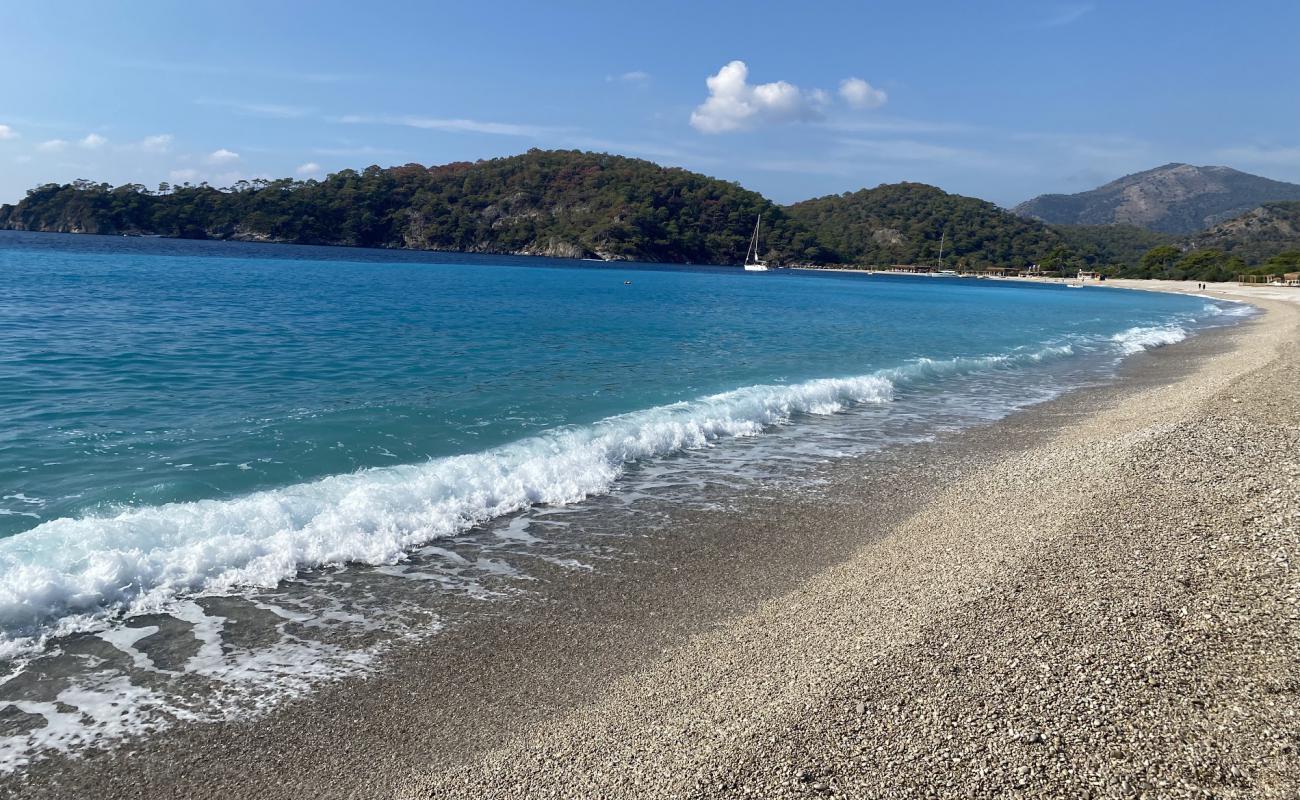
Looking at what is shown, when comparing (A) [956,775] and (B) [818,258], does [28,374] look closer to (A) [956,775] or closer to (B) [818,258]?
(A) [956,775]

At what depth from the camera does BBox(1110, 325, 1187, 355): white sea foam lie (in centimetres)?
2916

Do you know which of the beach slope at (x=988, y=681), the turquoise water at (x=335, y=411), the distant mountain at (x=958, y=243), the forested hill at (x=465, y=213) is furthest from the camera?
the distant mountain at (x=958, y=243)

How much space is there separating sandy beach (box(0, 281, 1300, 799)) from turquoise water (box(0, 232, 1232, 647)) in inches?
101

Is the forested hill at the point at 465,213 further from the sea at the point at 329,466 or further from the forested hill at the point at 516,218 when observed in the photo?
the sea at the point at 329,466

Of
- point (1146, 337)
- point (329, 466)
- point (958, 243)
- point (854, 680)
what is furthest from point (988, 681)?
point (958, 243)

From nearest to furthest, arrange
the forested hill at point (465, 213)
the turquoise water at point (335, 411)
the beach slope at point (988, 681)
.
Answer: the beach slope at point (988, 681) → the turquoise water at point (335, 411) → the forested hill at point (465, 213)

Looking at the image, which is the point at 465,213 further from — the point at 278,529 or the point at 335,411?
the point at 278,529

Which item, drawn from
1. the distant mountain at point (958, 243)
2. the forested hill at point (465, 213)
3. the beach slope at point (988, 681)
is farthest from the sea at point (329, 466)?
the distant mountain at point (958, 243)

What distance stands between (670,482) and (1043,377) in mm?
15816

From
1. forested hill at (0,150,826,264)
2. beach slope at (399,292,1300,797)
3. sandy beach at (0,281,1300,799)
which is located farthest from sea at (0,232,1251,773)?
forested hill at (0,150,826,264)

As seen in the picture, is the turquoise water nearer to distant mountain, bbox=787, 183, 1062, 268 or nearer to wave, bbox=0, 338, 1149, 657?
wave, bbox=0, 338, 1149, 657

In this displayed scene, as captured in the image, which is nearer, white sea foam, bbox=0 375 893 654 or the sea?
the sea

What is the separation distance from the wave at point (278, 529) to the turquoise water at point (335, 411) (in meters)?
0.03

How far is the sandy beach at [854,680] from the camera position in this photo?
3.91m
